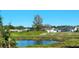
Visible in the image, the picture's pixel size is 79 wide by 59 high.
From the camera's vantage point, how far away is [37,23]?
3.14 m

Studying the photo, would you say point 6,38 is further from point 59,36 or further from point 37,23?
point 59,36

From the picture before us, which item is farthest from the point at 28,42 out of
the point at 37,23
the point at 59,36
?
the point at 59,36

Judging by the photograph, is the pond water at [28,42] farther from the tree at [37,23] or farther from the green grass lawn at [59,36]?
the tree at [37,23]

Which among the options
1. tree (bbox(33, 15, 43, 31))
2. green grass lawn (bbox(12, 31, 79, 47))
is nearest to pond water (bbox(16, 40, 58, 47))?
green grass lawn (bbox(12, 31, 79, 47))

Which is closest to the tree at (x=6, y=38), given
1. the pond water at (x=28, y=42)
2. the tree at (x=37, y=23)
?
the pond water at (x=28, y=42)

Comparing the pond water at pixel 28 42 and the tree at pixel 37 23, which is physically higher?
the tree at pixel 37 23

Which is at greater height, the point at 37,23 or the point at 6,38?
the point at 37,23

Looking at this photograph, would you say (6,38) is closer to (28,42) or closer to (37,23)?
(28,42)

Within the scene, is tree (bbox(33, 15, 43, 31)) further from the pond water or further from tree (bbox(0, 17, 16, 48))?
tree (bbox(0, 17, 16, 48))

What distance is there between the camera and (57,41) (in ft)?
10.3

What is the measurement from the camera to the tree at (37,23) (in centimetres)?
310

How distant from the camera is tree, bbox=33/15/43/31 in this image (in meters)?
3.10
